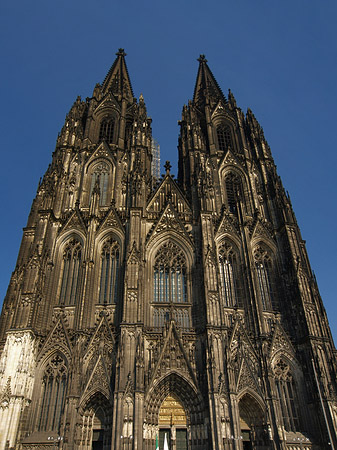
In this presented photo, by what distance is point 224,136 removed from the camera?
37531 millimetres

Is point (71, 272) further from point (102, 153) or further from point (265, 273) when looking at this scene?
point (265, 273)

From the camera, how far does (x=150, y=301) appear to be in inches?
997

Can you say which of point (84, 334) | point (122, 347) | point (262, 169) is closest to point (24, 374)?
point (84, 334)

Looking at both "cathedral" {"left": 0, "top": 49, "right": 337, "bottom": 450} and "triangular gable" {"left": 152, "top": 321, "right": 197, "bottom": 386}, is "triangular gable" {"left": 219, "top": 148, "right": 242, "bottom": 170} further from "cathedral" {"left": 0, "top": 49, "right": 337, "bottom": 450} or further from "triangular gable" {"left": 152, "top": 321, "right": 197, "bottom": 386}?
"triangular gable" {"left": 152, "top": 321, "right": 197, "bottom": 386}

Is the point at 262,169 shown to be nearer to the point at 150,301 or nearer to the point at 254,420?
the point at 150,301

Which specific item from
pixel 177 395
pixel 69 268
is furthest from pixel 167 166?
pixel 177 395

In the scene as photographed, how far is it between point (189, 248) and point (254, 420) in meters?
11.7

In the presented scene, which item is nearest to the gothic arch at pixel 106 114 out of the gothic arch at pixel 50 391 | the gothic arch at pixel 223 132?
the gothic arch at pixel 223 132

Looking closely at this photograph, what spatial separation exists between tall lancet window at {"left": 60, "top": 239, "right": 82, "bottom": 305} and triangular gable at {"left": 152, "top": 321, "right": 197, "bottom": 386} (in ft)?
22.6

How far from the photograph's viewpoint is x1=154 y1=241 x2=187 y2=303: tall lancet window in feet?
85.0

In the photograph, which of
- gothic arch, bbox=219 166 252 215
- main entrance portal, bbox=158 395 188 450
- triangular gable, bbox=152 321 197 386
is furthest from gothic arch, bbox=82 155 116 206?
main entrance portal, bbox=158 395 188 450

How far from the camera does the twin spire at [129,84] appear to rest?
135 feet

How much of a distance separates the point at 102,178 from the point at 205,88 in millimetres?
18834

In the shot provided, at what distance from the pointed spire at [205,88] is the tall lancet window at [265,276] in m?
19.3
